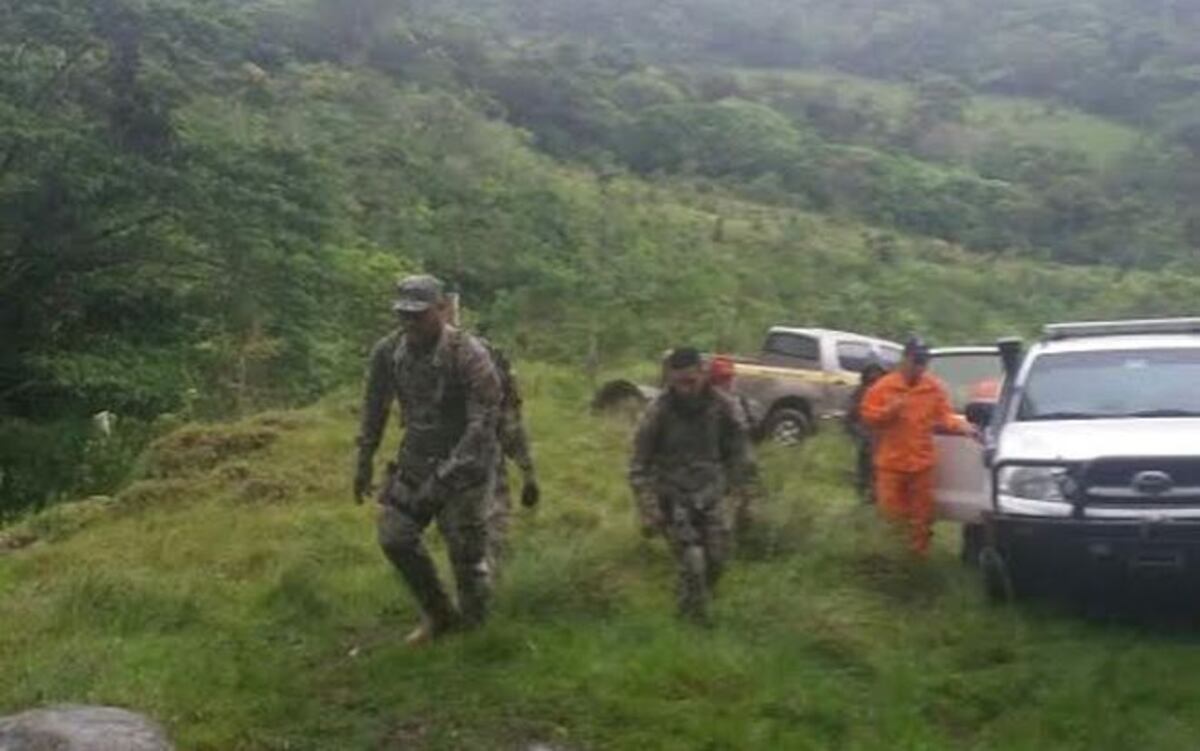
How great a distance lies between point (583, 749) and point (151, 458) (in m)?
9.68

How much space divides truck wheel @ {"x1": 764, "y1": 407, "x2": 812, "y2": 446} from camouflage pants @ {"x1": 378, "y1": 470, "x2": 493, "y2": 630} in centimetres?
1076

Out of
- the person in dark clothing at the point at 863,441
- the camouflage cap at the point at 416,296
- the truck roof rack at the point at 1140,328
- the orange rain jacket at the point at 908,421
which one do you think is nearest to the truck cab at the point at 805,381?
the person in dark clothing at the point at 863,441

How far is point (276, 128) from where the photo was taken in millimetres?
34906

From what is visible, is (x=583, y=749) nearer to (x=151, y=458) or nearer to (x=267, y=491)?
(x=267, y=491)

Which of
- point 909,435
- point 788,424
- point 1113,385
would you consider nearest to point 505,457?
point 909,435

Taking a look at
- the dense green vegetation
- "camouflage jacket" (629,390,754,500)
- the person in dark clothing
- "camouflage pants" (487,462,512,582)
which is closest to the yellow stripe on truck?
the person in dark clothing

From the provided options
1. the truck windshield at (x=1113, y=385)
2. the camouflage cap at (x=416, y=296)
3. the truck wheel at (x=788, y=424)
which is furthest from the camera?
the truck wheel at (x=788, y=424)

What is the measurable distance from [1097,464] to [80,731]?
4791 mm

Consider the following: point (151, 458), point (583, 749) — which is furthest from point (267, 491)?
point (583, 749)

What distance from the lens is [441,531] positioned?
8328 mm

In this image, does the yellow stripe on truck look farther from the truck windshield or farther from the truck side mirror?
the truck windshield

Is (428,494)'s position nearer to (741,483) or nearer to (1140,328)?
(741,483)

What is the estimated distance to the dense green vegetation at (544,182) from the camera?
21.9 metres

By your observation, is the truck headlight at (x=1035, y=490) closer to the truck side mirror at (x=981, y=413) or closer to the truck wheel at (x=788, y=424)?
the truck side mirror at (x=981, y=413)
